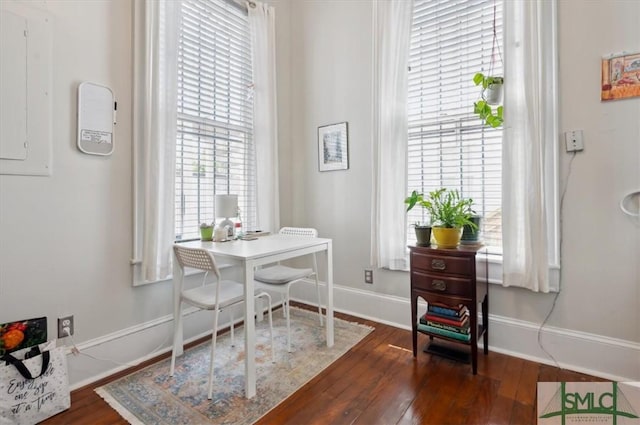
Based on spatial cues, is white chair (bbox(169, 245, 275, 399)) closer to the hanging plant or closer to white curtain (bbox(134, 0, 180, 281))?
white curtain (bbox(134, 0, 180, 281))

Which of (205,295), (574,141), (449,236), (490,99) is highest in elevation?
(490,99)

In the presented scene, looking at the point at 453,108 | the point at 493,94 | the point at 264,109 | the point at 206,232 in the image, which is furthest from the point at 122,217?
the point at 493,94

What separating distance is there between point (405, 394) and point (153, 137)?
2152 mm

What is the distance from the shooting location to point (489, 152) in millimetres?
2254

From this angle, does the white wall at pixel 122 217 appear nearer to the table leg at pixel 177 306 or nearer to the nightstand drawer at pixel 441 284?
the table leg at pixel 177 306

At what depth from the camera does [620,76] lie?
1777 millimetres

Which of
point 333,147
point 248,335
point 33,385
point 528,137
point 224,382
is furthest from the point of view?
point 333,147

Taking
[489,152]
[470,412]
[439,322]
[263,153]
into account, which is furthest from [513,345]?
[263,153]

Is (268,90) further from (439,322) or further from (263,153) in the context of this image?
(439,322)

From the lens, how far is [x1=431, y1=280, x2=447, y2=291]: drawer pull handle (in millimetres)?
1993

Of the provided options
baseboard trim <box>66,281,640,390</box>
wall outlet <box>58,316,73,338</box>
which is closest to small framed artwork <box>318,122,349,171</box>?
baseboard trim <box>66,281,640,390</box>

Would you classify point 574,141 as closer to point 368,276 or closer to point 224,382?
point 368,276

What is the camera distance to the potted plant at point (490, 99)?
2.07 m

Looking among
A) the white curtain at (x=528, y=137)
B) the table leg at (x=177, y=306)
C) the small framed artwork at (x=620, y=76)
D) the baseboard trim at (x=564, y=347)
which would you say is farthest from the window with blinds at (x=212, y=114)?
the small framed artwork at (x=620, y=76)
